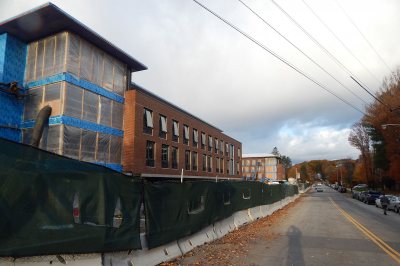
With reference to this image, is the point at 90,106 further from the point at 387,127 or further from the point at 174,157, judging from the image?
the point at 387,127

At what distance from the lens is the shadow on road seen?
8828mm

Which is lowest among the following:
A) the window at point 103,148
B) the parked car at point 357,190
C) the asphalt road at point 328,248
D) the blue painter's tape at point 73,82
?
the asphalt road at point 328,248

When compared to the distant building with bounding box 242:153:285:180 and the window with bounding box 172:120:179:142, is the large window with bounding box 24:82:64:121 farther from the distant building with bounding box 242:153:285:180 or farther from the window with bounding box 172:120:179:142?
the distant building with bounding box 242:153:285:180

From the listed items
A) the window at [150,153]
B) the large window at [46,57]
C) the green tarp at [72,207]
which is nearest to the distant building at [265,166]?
the window at [150,153]

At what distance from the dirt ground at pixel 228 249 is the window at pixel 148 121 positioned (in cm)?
2326

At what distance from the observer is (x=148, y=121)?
122 ft

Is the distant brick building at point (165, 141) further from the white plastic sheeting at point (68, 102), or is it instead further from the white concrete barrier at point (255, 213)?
the white concrete barrier at point (255, 213)

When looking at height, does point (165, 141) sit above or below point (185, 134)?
below

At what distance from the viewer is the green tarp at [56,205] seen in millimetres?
5043

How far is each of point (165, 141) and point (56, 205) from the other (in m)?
35.0

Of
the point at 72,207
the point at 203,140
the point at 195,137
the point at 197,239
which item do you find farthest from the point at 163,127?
the point at 72,207

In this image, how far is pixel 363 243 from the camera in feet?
38.2

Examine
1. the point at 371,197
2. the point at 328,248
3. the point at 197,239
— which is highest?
the point at 371,197

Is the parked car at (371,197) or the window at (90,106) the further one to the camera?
the parked car at (371,197)
